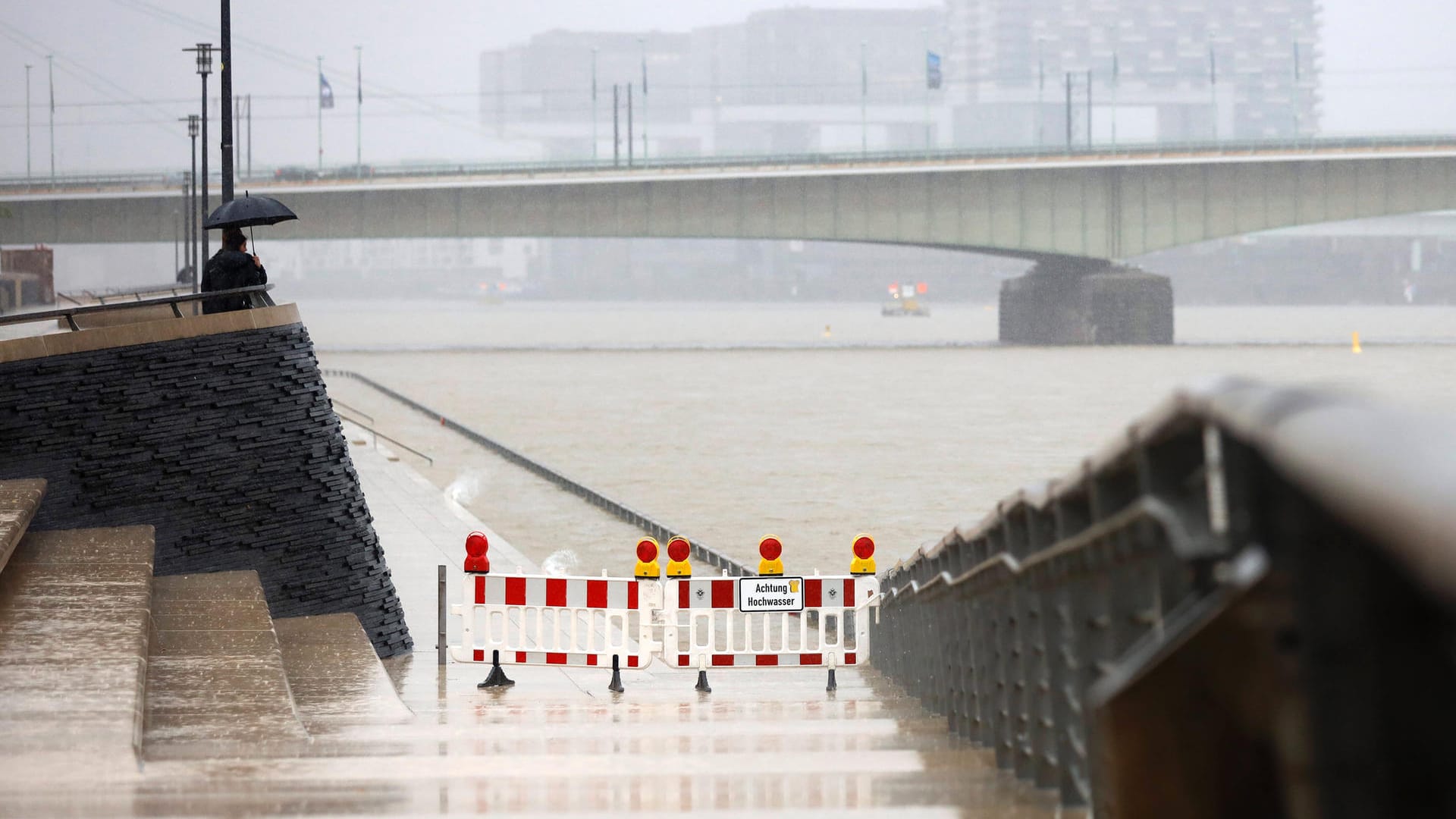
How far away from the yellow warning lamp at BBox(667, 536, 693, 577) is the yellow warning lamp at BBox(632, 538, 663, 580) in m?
0.11

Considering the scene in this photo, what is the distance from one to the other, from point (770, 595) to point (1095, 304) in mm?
75346

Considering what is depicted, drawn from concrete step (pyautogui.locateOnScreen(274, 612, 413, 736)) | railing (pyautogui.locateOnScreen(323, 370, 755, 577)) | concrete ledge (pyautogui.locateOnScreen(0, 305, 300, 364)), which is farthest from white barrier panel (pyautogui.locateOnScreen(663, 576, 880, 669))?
concrete ledge (pyautogui.locateOnScreen(0, 305, 300, 364))

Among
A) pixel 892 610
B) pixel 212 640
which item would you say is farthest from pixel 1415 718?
pixel 892 610

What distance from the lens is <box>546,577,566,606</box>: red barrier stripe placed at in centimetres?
1159

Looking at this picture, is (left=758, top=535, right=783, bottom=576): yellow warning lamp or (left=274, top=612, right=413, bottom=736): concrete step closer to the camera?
(left=274, top=612, right=413, bottom=736): concrete step

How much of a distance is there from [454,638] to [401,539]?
672cm

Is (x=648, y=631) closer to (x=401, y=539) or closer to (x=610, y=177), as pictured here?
(x=401, y=539)

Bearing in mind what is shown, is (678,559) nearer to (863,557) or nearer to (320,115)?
(863,557)

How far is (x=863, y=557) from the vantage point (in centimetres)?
1223

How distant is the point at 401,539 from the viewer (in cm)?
2012

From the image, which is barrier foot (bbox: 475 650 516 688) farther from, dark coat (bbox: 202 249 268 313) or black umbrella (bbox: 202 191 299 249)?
black umbrella (bbox: 202 191 299 249)

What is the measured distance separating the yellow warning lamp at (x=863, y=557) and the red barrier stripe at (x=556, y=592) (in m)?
2.09

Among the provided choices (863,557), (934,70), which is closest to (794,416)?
(863,557)

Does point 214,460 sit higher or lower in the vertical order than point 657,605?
higher
